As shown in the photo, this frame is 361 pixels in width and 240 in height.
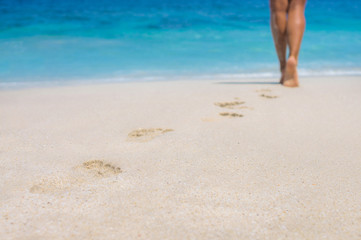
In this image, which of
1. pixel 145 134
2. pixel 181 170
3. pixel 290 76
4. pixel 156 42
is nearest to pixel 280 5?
pixel 290 76

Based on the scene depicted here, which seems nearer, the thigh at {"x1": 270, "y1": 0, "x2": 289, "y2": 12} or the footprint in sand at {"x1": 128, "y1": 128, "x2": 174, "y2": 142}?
the footprint in sand at {"x1": 128, "y1": 128, "x2": 174, "y2": 142}

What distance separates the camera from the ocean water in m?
4.03

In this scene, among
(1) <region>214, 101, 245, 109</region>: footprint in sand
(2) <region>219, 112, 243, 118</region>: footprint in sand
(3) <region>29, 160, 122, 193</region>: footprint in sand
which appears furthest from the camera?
(1) <region>214, 101, 245, 109</region>: footprint in sand

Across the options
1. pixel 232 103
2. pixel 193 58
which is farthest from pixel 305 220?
pixel 193 58

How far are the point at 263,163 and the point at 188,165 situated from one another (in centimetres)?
26

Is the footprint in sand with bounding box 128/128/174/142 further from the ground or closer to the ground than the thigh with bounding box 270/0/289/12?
closer to the ground

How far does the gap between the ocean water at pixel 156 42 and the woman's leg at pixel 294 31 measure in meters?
1.09

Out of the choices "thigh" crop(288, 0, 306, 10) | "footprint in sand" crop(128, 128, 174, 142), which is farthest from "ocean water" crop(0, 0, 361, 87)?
"footprint in sand" crop(128, 128, 174, 142)

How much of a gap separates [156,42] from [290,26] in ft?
12.7

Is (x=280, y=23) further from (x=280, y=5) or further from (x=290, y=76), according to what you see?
(x=290, y=76)

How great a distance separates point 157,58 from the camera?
4.90 metres

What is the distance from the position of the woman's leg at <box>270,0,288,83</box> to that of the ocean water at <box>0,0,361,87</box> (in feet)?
3.03

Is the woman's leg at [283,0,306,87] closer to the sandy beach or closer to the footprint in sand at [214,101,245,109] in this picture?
the sandy beach

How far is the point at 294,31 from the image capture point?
2654mm
